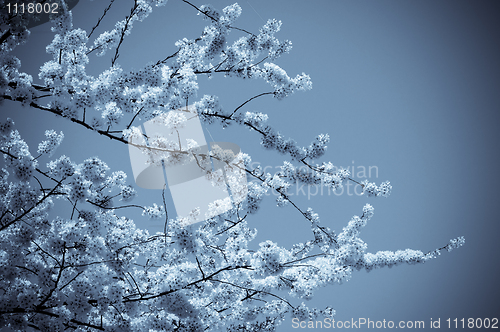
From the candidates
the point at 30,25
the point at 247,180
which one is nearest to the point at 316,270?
the point at 247,180

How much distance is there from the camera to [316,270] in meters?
3.90

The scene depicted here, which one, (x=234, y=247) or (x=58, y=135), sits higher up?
(x=58, y=135)

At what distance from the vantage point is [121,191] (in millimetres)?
3537

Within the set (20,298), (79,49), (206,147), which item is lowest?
(20,298)

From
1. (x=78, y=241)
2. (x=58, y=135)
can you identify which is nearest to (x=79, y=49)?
(x=58, y=135)

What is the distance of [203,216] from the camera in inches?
125

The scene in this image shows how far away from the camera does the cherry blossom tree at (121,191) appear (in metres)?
2.73

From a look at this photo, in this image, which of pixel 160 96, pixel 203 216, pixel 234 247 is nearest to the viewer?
pixel 160 96

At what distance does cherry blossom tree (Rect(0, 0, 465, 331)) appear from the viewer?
273 cm

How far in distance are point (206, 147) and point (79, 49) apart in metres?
1.67

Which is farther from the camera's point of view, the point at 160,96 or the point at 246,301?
the point at 246,301

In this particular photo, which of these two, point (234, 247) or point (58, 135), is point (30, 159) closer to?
point (58, 135)

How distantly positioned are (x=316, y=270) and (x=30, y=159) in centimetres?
357

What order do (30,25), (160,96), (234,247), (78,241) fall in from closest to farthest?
(30,25)
(160,96)
(78,241)
(234,247)
